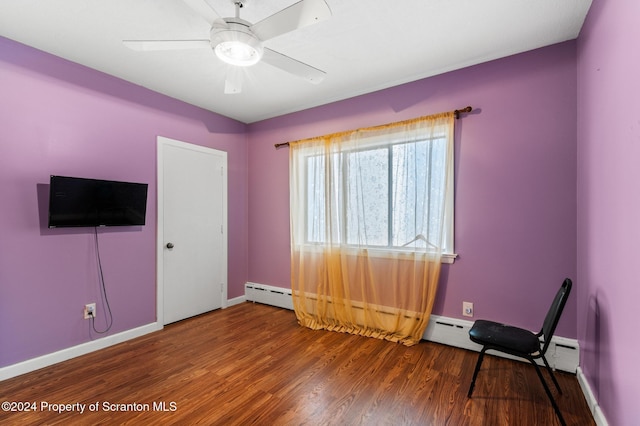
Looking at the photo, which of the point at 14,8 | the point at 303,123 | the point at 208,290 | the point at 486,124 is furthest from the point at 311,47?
the point at 208,290

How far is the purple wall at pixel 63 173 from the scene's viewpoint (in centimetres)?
232

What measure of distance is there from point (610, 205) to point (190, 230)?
388cm

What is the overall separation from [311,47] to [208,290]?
3.17 meters

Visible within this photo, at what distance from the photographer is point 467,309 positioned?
8.89 feet

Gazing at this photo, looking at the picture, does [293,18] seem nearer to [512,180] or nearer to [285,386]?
[512,180]

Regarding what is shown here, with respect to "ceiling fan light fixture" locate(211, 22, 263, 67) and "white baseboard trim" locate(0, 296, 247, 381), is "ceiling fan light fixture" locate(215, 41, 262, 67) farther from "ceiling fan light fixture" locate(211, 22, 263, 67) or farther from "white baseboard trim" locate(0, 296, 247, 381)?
"white baseboard trim" locate(0, 296, 247, 381)

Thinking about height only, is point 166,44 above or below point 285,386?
above

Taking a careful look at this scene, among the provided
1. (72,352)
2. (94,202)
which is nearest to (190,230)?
(94,202)

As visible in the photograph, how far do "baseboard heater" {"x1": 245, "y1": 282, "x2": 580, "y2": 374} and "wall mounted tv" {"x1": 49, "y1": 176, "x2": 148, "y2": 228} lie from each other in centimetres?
196

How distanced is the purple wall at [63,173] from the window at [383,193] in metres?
1.86

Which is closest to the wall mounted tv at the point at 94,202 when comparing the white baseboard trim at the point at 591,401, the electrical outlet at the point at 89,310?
the electrical outlet at the point at 89,310

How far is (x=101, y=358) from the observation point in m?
2.63

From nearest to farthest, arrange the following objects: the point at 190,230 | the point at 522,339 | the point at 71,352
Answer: the point at 522,339 → the point at 71,352 → the point at 190,230

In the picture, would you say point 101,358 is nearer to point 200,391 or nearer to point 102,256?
point 102,256
